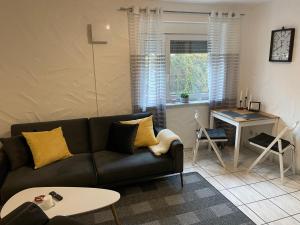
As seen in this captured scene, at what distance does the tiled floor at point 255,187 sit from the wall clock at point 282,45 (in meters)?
1.46

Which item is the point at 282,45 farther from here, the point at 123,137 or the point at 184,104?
the point at 123,137

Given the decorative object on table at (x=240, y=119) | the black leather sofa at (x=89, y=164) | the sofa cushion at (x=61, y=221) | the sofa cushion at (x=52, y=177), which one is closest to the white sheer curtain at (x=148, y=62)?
the black leather sofa at (x=89, y=164)

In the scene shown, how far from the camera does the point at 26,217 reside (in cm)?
133

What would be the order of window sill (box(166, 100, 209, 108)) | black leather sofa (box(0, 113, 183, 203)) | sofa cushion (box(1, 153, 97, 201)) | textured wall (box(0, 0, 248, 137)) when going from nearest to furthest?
1. sofa cushion (box(1, 153, 97, 201))
2. black leather sofa (box(0, 113, 183, 203))
3. textured wall (box(0, 0, 248, 137))
4. window sill (box(166, 100, 209, 108))

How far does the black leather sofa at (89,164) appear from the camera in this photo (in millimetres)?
2227

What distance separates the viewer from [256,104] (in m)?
3.48

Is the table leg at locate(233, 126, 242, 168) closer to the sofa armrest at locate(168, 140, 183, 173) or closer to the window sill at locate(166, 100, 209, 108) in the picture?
the window sill at locate(166, 100, 209, 108)

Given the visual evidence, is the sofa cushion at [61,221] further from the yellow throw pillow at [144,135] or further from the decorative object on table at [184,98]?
the decorative object on table at [184,98]

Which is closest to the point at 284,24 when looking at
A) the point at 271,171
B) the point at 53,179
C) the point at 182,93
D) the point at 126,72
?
the point at 182,93

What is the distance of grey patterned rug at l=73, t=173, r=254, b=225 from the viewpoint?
2.15 m

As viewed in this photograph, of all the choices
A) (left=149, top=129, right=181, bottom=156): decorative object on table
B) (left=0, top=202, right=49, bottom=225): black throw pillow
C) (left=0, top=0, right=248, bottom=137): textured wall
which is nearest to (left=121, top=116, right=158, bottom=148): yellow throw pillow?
(left=149, top=129, right=181, bottom=156): decorative object on table

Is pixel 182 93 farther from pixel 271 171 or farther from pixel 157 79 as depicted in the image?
pixel 271 171

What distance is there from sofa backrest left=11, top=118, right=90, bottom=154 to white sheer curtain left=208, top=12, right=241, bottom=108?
1957mm

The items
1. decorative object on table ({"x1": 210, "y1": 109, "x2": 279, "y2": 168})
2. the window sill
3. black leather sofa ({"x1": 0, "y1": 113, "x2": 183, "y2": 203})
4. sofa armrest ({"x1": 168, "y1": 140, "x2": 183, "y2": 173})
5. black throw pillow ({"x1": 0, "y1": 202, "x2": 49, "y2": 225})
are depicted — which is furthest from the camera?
the window sill
